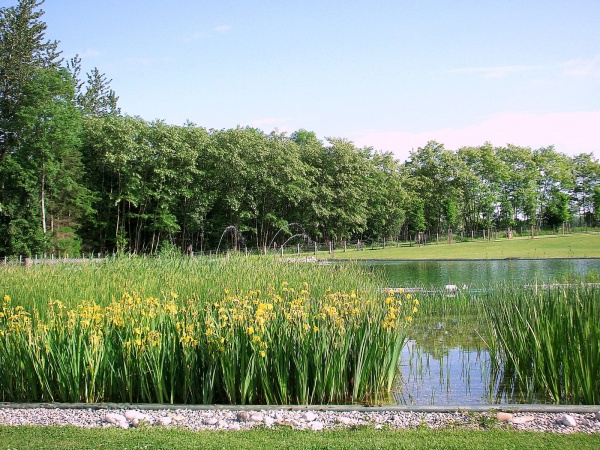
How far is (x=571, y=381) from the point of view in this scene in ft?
20.3

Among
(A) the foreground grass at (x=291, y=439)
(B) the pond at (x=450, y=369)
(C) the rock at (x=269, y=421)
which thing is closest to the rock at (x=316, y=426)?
(A) the foreground grass at (x=291, y=439)

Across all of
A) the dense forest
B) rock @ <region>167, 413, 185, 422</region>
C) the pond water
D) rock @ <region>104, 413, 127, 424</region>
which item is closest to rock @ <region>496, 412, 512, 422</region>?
rock @ <region>167, 413, 185, 422</region>

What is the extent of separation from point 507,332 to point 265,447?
13.7 ft

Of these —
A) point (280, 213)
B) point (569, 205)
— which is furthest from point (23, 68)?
point (569, 205)

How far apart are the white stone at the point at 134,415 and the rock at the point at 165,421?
17cm

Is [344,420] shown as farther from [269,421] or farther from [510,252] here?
[510,252]

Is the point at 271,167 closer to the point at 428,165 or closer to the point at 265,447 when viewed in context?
the point at 428,165

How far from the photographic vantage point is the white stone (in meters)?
5.10

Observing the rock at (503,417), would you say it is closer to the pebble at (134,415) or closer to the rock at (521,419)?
the rock at (521,419)

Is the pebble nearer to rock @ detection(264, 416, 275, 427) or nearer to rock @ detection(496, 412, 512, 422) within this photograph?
rock @ detection(264, 416, 275, 427)

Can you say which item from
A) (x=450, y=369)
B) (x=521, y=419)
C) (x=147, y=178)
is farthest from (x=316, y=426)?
(x=147, y=178)

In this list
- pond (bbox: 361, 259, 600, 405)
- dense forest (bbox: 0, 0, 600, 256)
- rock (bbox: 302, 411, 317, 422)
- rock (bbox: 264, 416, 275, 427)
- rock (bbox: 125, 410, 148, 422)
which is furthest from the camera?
dense forest (bbox: 0, 0, 600, 256)

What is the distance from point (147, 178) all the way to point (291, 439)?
35.8m

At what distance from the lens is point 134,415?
514cm
